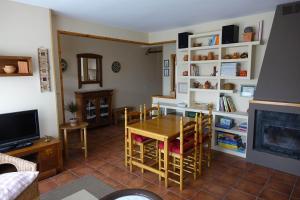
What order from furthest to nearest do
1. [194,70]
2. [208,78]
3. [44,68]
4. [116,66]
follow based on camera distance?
[116,66] < [194,70] < [208,78] < [44,68]

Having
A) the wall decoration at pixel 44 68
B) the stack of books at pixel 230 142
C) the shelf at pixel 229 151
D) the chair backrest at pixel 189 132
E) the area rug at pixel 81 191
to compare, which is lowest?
the area rug at pixel 81 191

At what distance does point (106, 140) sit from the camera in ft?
14.4

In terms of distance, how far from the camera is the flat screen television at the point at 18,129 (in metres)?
2.59

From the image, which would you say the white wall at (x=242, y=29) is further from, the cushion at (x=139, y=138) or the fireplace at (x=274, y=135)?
the cushion at (x=139, y=138)

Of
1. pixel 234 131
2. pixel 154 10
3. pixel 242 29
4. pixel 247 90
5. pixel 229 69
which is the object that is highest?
pixel 154 10

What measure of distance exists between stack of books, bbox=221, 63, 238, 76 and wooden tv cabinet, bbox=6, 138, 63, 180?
2940mm

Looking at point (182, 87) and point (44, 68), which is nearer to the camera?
point (44, 68)

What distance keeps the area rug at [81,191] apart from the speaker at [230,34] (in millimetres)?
2964

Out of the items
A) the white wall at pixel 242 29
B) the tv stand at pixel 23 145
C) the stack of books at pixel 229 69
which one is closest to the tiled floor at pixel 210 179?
the tv stand at pixel 23 145

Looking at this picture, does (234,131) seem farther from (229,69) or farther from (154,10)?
(154,10)

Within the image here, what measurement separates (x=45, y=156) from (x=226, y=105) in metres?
3.05

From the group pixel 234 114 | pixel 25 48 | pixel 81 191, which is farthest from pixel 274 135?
pixel 25 48

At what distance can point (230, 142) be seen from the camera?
358 cm

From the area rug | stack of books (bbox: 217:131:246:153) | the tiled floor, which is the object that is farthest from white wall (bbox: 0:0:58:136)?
stack of books (bbox: 217:131:246:153)
